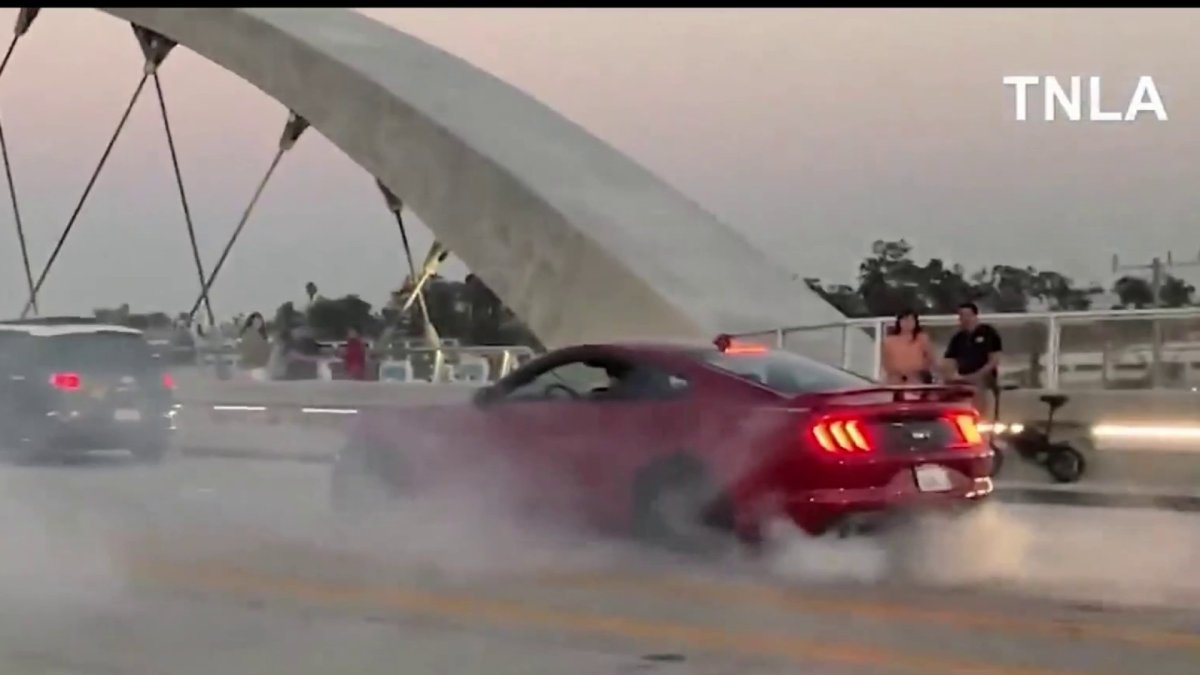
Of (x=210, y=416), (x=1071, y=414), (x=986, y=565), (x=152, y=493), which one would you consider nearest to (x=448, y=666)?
(x=986, y=565)

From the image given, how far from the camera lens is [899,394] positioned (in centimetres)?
1059

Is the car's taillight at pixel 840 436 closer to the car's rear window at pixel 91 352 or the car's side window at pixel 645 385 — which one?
the car's side window at pixel 645 385

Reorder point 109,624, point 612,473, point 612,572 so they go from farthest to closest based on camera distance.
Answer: point 612,473, point 612,572, point 109,624

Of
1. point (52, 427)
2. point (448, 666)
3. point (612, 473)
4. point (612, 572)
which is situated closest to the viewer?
point (448, 666)

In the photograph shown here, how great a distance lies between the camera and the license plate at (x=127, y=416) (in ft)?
63.7

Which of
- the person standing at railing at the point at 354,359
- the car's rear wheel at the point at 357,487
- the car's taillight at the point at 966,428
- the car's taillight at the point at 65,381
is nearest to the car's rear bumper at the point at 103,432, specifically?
the car's taillight at the point at 65,381

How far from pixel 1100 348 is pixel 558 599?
381 inches

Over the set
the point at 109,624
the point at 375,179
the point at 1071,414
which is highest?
the point at 375,179

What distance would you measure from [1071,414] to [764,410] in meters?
7.03

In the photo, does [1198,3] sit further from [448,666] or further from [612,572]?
[448,666]

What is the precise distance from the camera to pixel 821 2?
72.4 feet

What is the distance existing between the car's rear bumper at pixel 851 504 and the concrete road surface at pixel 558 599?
0.26 metres

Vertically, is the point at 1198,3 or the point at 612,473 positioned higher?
the point at 1198,3

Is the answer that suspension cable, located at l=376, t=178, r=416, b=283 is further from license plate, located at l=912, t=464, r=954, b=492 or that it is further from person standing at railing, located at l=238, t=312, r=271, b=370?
license plate, located at l=912, t=464, r=954, b=492
